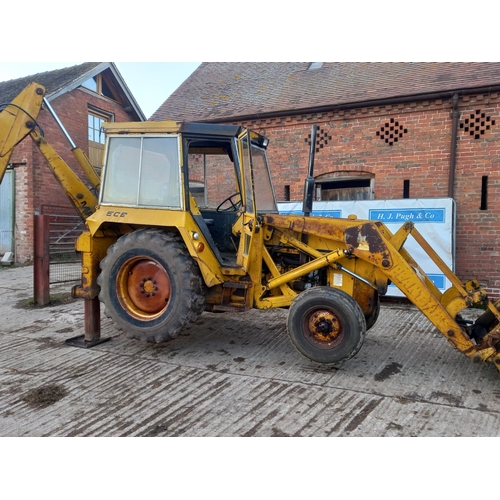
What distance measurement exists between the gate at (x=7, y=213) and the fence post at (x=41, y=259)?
238 inches

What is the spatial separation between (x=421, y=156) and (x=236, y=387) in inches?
248

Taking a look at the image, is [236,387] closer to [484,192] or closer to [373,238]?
[373,238]

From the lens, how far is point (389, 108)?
8508 millimetres

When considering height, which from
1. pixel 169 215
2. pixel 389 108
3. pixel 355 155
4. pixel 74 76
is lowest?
pixel 169 215

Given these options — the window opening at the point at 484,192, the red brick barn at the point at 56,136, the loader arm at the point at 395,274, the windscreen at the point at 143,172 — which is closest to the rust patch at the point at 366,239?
the loader arm at the point at 395,274

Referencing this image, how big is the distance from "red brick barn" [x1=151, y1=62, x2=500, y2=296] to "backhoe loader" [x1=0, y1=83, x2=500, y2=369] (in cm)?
370

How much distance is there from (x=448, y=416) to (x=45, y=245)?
6.74 metres

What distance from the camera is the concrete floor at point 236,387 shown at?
3.35 metres

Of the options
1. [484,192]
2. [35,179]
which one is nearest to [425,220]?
[484,192]

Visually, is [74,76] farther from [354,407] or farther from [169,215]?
[354,407]

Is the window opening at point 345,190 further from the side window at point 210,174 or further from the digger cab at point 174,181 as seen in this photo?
the digger cab at point 174,181

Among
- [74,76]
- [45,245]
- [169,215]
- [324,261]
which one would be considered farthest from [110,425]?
[74,76]

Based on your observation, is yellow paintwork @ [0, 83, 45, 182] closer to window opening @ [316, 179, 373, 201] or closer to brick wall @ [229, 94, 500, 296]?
brick wall @ [229, 94, 500, 296]

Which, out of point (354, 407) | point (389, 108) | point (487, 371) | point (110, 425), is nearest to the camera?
→ point (110, 425)
